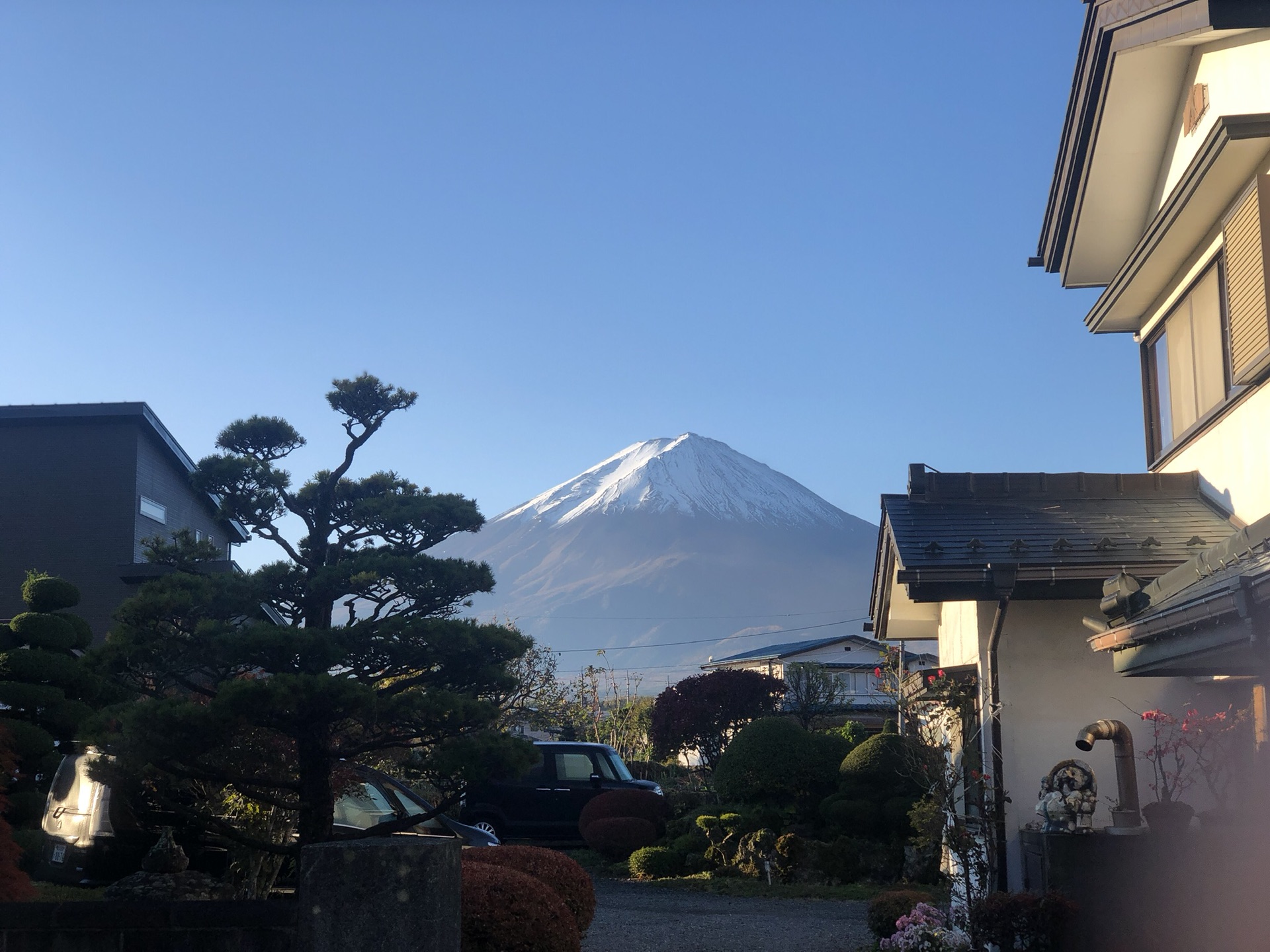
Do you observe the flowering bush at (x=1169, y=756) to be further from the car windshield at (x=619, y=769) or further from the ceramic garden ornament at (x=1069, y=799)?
the car windshield at (x=619, y=769)

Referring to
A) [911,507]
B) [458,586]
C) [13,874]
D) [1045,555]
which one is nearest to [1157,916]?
[1045,555]

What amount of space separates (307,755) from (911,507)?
509 cm

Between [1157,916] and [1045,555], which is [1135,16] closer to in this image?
[1045,555]

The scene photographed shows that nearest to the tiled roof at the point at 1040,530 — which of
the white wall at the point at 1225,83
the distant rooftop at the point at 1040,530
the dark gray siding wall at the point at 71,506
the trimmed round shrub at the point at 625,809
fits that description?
the distant rooftop at the point at 1040,530

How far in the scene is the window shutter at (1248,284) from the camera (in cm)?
776

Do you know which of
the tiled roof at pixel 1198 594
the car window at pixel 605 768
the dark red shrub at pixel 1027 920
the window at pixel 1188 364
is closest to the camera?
the tiled roof at pixel 1198 594

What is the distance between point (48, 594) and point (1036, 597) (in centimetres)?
1221

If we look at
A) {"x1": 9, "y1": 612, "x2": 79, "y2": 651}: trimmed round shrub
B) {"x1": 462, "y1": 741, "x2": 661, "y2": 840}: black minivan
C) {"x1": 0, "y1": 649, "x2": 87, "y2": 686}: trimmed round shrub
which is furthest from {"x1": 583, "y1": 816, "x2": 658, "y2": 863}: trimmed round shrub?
{"x1": 9, "y1": 612, "x2": 79, "y2": 651}: trimmed round shrub

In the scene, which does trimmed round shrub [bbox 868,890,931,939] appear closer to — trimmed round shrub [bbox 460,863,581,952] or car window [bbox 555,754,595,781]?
trimmed round shrub [bbox 460,863,581,952]

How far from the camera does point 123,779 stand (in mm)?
7547

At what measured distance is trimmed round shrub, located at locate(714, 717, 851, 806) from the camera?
1673 centimetres

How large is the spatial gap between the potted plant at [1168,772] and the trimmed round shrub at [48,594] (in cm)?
1284

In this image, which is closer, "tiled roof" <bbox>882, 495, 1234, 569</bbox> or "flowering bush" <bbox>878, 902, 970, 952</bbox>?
"flowering bush" <bbox>878, 902, 970, 952</bbox>

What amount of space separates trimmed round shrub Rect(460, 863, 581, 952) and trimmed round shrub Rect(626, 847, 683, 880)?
371 inches
